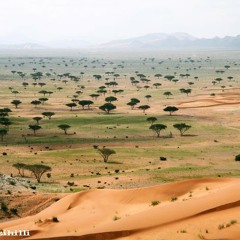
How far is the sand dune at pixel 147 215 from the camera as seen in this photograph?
1920cm

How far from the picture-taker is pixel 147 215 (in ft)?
71.9

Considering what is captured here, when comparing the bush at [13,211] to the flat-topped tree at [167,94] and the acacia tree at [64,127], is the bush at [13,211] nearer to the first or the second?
the acacia tree at [64,127]

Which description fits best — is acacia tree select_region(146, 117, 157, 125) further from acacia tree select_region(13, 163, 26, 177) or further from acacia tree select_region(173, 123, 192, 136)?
acacia tree select_region(13, 163, 26, 177)

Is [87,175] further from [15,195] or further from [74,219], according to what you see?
[74,219]

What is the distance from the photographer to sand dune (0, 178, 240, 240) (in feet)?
63.0

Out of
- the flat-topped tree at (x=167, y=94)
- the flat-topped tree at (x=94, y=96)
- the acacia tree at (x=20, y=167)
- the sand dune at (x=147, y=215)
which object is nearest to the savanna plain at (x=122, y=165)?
the sand dune at (x=147, y=215)

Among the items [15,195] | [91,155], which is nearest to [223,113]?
[91,155]

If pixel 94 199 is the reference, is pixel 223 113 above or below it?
below

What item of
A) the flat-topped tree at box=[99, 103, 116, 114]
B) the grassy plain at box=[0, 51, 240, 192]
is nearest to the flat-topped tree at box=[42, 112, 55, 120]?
the grassy plain at box=[0, 51, 240, 192]

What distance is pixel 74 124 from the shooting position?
97438 millimetres

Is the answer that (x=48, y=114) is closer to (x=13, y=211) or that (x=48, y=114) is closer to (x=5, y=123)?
(x=5, y=123)

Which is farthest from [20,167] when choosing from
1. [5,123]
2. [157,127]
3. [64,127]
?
[157,127]

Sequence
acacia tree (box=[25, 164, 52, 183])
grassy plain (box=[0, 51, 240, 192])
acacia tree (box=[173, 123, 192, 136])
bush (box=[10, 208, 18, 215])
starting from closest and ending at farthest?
bush (box=[10, 208, 18, 215]) < acacia tree (box=[25, 164, 52, 183]) < grassy plain (box=[0, 51, 240, 192]) < acacia tree (box=[173, 123, 192, 136])

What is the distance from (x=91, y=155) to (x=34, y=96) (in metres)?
80.5
